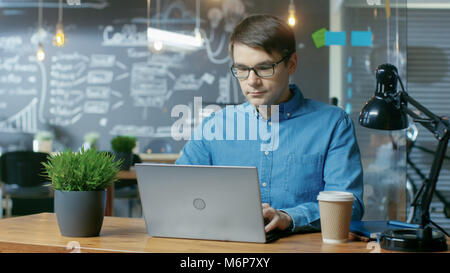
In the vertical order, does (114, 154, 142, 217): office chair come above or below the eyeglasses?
below

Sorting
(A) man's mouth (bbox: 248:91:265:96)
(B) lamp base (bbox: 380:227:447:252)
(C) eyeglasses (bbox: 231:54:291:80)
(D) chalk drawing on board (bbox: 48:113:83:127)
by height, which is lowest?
(B) lamp base (bbox: 380:227:447:252)

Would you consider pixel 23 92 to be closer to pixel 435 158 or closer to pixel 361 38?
pixel 361 38

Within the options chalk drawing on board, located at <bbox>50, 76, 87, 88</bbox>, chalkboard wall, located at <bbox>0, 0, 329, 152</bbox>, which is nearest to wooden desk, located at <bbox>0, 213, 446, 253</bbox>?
chalkboard wall, located at <bbox>0, 0, 329, 152</bbox>

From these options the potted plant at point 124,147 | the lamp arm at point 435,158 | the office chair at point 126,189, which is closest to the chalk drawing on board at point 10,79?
the office chair at point 126,189

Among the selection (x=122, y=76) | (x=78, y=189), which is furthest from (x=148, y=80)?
(x=78, y=189)

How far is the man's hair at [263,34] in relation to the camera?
1.64 metres

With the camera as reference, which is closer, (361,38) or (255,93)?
(255,93)

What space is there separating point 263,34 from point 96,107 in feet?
15.8

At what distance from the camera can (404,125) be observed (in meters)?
1.37

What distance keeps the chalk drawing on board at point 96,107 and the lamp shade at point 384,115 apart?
509 centimetres

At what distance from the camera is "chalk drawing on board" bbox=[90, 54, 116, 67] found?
20.2 feet

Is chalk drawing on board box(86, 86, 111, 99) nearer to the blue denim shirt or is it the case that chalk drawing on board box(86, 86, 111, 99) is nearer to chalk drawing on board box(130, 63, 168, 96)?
chalk drawing on board box(130, 63, 168, 96)

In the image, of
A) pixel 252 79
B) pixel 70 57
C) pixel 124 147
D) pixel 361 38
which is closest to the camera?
pixel 252 79
